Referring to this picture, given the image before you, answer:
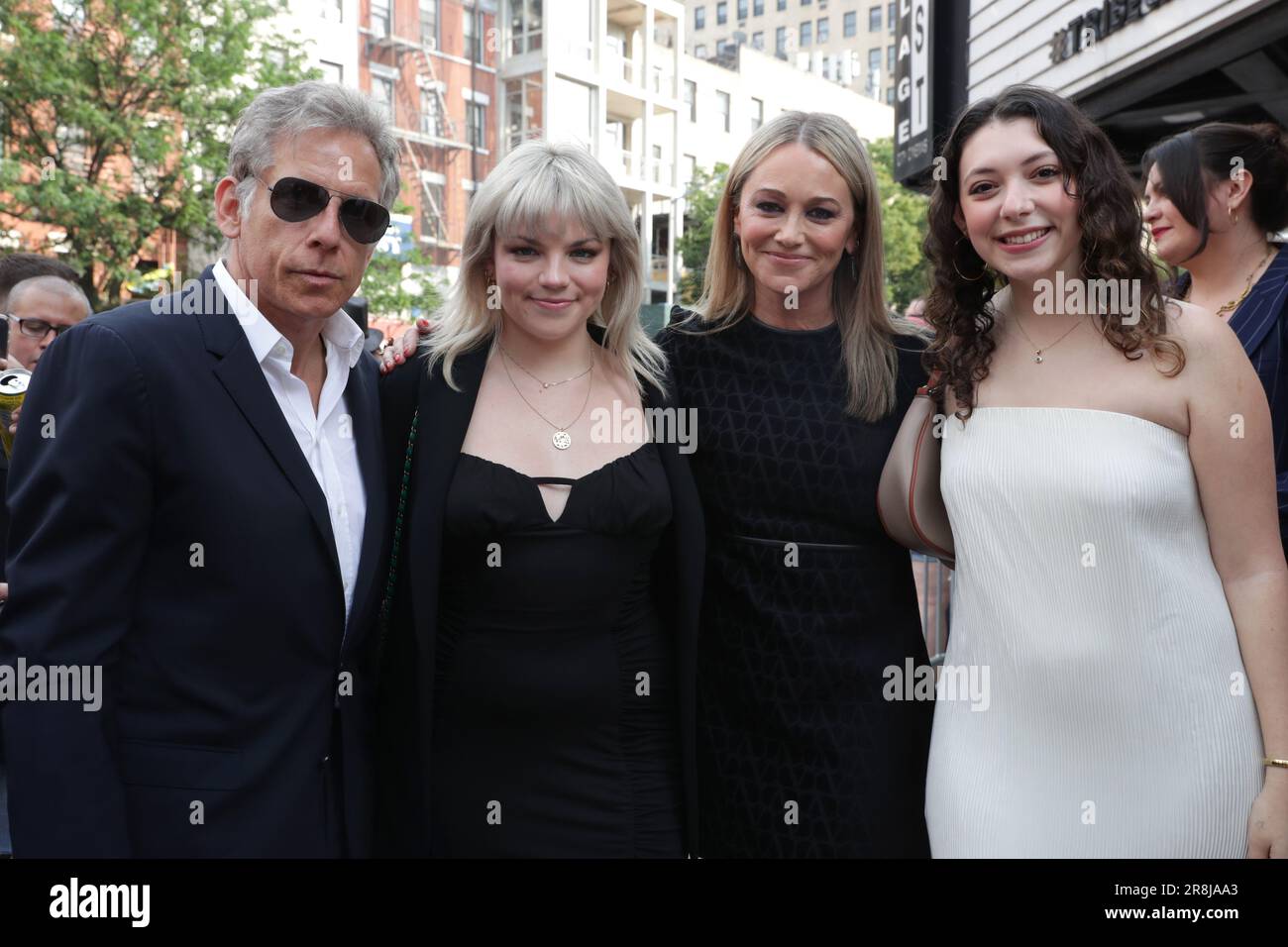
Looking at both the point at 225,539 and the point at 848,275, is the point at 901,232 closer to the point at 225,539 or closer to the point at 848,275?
the point at 848,275

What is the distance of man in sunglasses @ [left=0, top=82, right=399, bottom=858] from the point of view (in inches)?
77.9

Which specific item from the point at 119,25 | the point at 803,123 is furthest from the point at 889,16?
the point at 803,123

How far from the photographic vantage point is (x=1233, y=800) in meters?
2.34

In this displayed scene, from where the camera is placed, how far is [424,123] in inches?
1276

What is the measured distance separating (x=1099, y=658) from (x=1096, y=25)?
714 cm

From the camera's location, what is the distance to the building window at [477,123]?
34.0 meters

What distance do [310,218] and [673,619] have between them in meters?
1.34

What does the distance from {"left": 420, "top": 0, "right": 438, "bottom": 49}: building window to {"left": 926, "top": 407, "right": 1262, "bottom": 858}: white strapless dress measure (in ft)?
107

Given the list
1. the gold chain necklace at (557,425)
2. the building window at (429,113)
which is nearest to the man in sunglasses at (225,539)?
the gold chain necklace at (557,425)

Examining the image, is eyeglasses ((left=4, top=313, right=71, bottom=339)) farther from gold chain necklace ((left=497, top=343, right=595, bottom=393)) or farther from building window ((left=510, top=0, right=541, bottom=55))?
building window ((left=510, top=0, right=541, bottom=55))

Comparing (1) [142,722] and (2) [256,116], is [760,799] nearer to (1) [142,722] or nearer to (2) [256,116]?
(1) [142,722]

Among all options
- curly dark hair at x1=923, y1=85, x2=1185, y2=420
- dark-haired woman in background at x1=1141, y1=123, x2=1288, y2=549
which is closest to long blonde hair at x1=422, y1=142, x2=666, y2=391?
curly dark hair at x1=923, y1=85, x2=1185, y2=420
